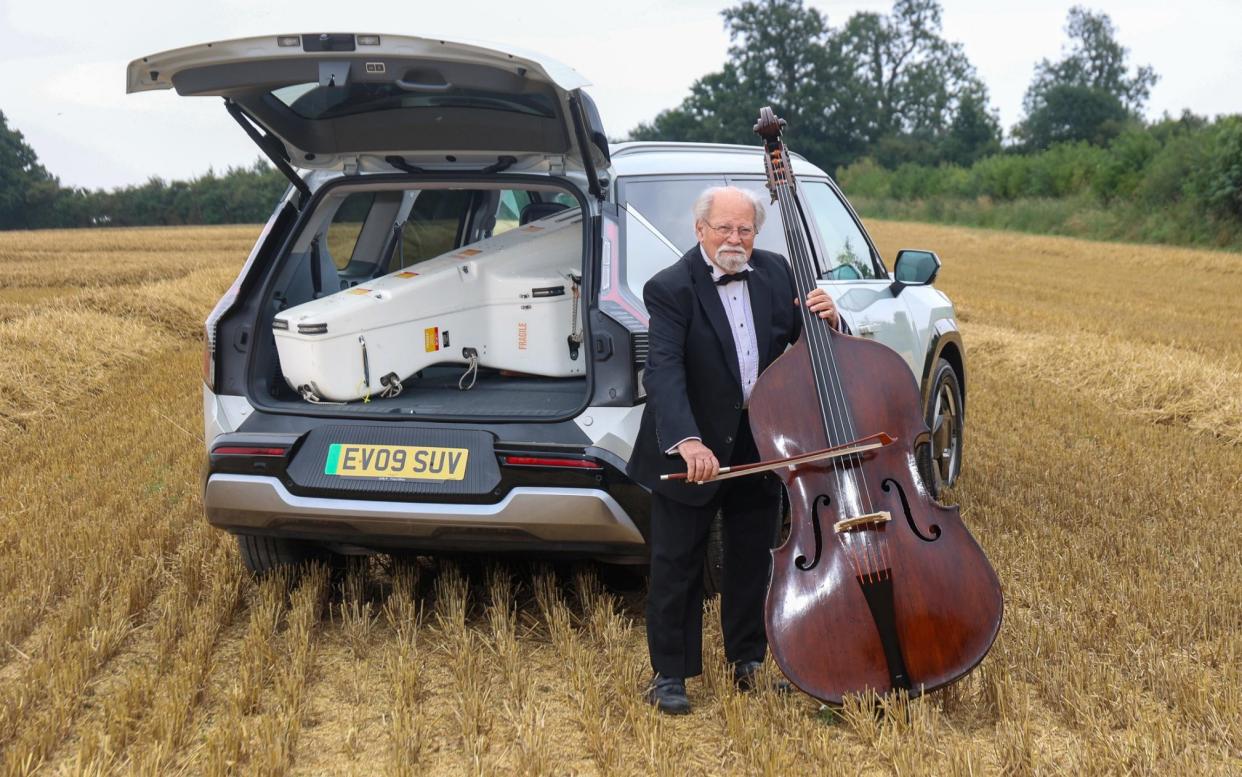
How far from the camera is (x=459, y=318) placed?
15.8ft

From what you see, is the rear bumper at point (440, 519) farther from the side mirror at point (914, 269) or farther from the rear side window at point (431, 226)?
the side mirror at point (914, 269)

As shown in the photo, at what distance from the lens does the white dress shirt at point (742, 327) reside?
12.0 feet

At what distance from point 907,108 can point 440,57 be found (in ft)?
284

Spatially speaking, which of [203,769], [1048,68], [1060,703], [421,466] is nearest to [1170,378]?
[1060,703]

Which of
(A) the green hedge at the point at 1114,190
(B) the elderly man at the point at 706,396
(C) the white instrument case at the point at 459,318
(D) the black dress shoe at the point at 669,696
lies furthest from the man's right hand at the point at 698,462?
(A) the green hedge at the point at 1114,190

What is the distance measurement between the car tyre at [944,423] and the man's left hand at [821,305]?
2184 millimetres

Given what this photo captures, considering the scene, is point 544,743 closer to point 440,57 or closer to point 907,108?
point 440,57

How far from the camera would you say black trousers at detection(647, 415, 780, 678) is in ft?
12.1

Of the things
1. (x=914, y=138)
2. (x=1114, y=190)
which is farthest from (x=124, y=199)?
(x=914, y=138)

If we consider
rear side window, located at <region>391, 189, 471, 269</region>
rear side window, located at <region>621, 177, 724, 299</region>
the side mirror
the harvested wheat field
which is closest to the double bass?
the harvested wheat field

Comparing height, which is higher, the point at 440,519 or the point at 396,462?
the point at 396,462

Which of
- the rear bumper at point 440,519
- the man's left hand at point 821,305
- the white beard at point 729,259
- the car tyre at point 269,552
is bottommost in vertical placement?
the car tyre at point 269,552

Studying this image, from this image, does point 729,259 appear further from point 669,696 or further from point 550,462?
point 669,696

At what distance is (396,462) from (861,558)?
1.56 metres
